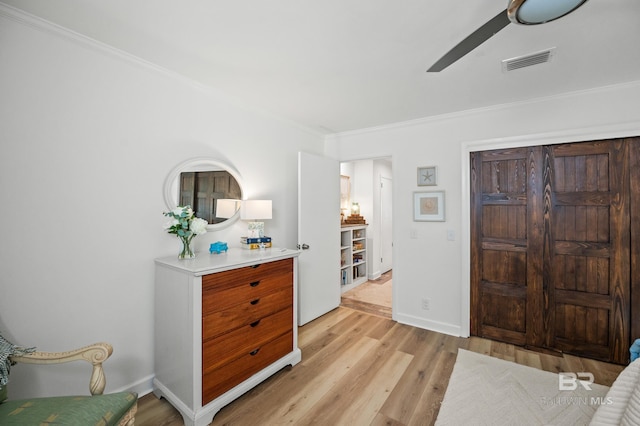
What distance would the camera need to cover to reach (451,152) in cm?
304

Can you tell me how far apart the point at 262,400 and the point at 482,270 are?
2.44 metres

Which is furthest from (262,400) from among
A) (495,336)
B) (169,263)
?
(495,336)

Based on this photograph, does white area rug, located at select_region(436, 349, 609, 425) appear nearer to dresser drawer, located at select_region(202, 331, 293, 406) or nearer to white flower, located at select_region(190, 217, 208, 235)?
dresser drawer, located at select_region(202, 331, 293, 406)

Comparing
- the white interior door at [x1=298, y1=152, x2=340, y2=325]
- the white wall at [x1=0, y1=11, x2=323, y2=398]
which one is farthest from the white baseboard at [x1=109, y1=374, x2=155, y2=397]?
the white interior door at [x1=298, y1=152, x2=340, y2=325]

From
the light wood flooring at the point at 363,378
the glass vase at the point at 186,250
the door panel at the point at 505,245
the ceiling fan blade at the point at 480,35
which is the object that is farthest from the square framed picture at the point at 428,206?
the glass vase at the point at 186,250

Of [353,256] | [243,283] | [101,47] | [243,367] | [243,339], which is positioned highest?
[101,47]

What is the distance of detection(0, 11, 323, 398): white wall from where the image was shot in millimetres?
1548

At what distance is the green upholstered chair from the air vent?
3027 millimetres

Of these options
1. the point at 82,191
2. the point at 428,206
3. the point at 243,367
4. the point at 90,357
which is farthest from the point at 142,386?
the point at 428,206

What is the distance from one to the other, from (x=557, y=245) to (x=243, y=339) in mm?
2903

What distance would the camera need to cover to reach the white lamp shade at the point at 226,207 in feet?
8.21

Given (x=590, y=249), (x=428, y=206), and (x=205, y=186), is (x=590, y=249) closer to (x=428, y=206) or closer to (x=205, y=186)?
(x=428, y=206)

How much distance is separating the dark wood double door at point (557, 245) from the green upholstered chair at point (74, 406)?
3.05m

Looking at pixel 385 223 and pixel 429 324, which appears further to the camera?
pixel 385 223
